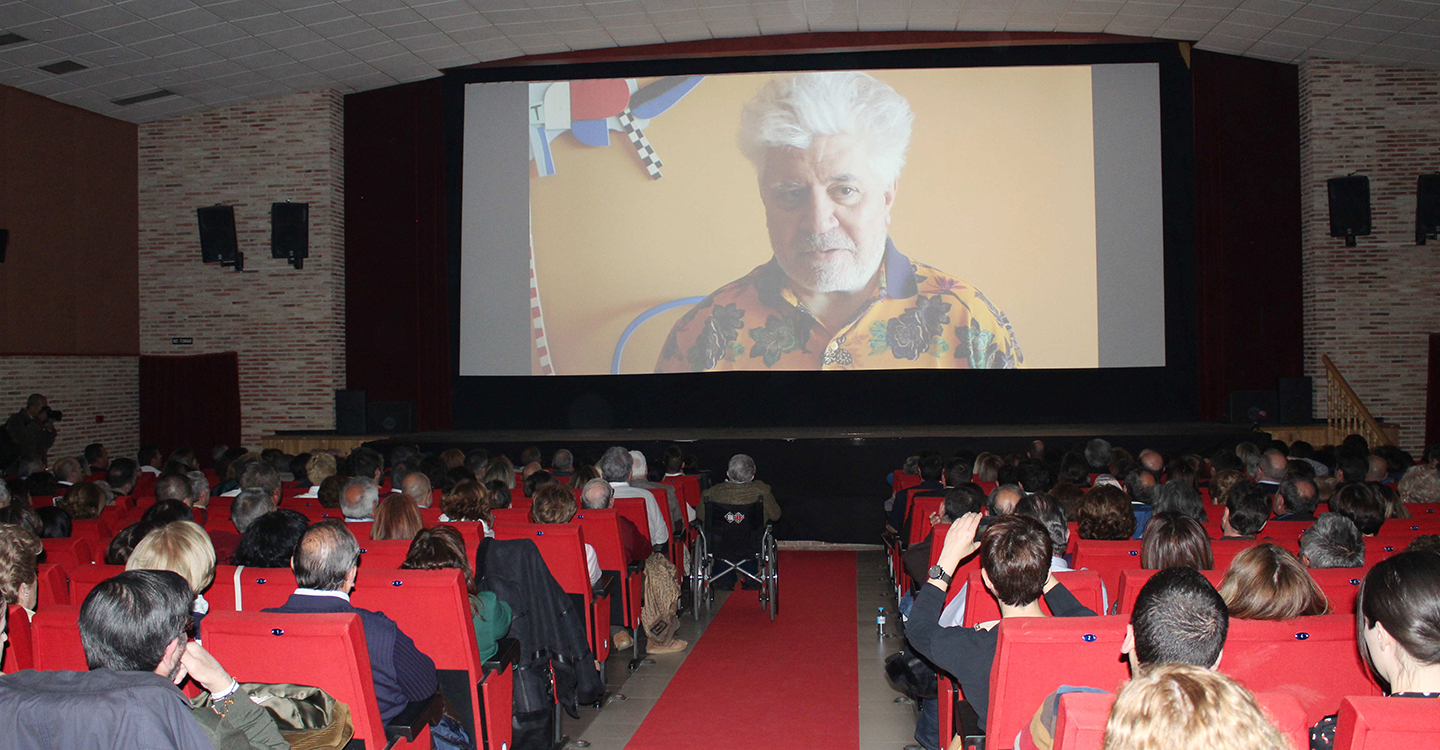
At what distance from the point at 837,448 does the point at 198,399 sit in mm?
7662

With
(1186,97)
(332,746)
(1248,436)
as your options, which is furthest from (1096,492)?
(1186,97)

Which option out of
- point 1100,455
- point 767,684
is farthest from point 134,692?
point 1100,455

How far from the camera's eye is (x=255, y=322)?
11469mm

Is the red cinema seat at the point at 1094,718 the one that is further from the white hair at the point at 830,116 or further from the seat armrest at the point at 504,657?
the white hair at the point at 830,116

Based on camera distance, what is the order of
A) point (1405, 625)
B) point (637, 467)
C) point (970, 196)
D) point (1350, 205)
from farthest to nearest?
point (970, 196), point (1350, 205), point (637, 467), point (1405, 625)

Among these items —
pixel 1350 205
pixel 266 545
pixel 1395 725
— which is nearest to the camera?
pixel 1395 725

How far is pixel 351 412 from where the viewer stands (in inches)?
445

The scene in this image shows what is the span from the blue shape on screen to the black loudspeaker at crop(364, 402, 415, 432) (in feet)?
12.4

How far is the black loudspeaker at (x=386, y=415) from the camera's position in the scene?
11500 mm

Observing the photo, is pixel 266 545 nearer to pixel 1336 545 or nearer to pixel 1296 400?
pixel 1336 545

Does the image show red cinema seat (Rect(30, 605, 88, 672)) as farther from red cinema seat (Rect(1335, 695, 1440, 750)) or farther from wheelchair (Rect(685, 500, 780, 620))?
wheelchair (Rect(685, 500, 780, 620))

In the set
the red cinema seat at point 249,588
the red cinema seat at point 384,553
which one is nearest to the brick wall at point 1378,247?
the red cinema seat at point 384,553

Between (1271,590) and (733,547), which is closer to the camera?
(1271,590)

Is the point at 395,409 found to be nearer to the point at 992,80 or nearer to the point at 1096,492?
the point at 992,80
